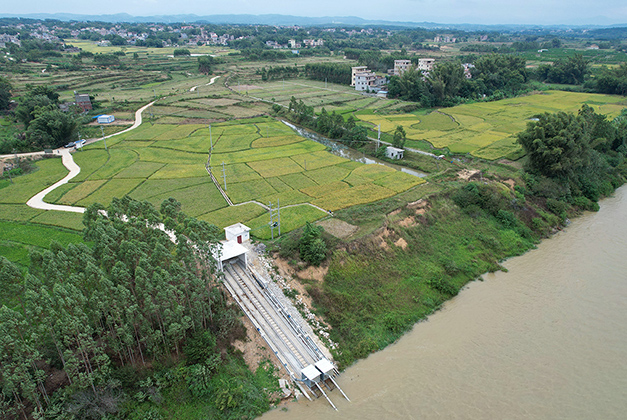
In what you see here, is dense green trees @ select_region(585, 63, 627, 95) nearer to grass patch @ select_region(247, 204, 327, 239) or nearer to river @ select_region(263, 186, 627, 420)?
river @ select_region(263, 186, 627, 420)

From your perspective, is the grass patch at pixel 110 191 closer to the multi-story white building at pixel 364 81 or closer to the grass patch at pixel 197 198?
the grass patch at pixel 197 198

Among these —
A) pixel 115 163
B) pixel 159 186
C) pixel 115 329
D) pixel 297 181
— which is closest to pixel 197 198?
pixel 159 186

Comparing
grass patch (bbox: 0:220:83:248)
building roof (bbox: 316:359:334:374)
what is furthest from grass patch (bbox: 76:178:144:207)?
building roof (bbox: 316:359:334:374)

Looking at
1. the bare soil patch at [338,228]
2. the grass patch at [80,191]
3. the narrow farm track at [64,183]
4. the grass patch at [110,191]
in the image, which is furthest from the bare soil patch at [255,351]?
the grass patch at [80,191]

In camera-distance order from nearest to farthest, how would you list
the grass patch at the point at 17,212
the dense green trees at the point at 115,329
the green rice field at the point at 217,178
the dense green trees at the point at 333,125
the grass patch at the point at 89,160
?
the dense green trees at the point at 115,329, the grass patch at the point at 17,212, the green rice field at the point at 217,178, the grass patch at the point at 89,160, the dense green trees at the point at 333,125

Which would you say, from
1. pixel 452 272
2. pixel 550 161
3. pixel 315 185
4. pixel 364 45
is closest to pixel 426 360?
pixel 452 272

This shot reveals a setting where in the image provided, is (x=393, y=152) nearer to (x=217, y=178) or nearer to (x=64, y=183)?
(x=217, y=178)
